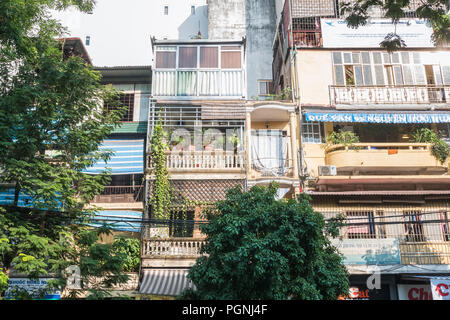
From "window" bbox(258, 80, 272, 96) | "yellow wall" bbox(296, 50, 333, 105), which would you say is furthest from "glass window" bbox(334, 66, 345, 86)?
"window" bbox(258, 80, 272, 96)

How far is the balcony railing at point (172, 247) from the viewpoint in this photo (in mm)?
13164

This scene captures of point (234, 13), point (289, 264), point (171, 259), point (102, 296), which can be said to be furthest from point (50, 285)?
point (234, 13)

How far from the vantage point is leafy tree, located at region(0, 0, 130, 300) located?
25.8 ft

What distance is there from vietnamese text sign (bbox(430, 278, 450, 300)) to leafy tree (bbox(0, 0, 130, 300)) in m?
11.5

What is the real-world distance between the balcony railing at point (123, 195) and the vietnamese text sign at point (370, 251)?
8.64m

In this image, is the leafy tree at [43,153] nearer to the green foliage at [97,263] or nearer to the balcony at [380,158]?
the green foliage at [97,263]

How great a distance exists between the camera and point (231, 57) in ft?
54.2

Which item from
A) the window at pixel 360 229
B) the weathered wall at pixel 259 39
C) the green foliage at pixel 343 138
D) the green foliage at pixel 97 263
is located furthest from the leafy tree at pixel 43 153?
the weathered wall at pixel 259 39

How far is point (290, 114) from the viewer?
1648cm

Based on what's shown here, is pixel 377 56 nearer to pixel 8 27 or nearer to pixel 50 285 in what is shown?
pixel 8 27

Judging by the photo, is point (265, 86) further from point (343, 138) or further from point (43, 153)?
point (43, 153)

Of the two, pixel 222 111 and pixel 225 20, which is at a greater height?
pixel 225 20

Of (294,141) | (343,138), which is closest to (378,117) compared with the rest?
(343,138)

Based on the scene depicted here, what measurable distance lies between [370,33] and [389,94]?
3.21m
